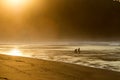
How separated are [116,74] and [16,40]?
272 inches

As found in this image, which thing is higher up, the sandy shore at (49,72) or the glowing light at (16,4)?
the glowing light at (16,4)

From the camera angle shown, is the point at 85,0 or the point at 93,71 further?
the point at 85,0

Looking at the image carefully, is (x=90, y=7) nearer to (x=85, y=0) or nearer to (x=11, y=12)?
(x=85, y=0)

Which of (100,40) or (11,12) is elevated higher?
(11,12)

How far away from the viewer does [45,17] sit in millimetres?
12414

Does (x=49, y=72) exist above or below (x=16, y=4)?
below

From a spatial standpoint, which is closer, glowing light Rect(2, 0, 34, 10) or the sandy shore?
the sandy shore

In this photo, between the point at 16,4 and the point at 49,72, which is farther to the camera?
the point at 16,4

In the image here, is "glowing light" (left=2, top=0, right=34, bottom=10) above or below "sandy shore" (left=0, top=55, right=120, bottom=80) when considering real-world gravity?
above

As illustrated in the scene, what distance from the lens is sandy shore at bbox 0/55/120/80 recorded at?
19.1 feet

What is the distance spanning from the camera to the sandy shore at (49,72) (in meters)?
5.81

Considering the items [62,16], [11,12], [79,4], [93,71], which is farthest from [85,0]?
[93,71]

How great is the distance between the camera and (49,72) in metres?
6.44

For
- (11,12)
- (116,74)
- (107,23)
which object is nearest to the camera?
(116,74)
